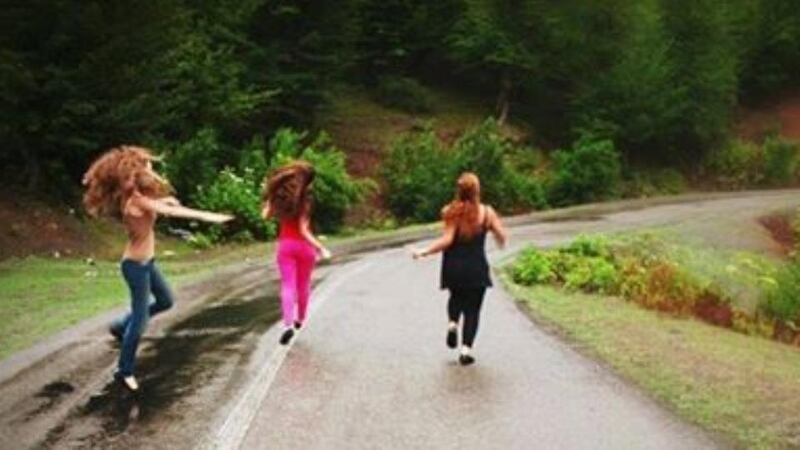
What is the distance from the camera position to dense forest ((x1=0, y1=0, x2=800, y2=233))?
24781 millimetres

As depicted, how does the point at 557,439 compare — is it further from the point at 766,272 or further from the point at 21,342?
the point at 766,272

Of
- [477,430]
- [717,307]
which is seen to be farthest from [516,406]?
[717,307]

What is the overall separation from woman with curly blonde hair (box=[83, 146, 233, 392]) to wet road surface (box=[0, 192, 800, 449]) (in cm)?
66

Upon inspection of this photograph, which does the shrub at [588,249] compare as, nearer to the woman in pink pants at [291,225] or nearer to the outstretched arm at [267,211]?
the woman in pink pants at [291,225]

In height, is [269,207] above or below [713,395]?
above

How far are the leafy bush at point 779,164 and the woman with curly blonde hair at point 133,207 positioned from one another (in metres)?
48.7

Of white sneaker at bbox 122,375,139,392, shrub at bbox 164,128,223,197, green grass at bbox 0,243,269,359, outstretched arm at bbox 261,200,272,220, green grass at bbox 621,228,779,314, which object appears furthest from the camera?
shrub at bbox 164,128,223,197

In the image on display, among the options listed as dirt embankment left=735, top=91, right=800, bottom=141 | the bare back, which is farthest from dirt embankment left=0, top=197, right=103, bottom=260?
dirt embankment left=735, top=91, right=800, bottom=141

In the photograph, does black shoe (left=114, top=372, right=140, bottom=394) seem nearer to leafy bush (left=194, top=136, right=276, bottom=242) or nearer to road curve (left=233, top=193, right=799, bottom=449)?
road curve (left=233, top=193, right=799, bottom=449)

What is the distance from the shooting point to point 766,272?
2323 centimetres

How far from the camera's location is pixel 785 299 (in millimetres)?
20203

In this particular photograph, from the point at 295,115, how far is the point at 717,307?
917 inches

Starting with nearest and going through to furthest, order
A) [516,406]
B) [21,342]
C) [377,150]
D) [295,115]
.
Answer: [516,406]
[21,342]
[295,115]
[377,150]

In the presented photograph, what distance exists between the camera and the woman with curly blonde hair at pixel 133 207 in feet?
34.2
